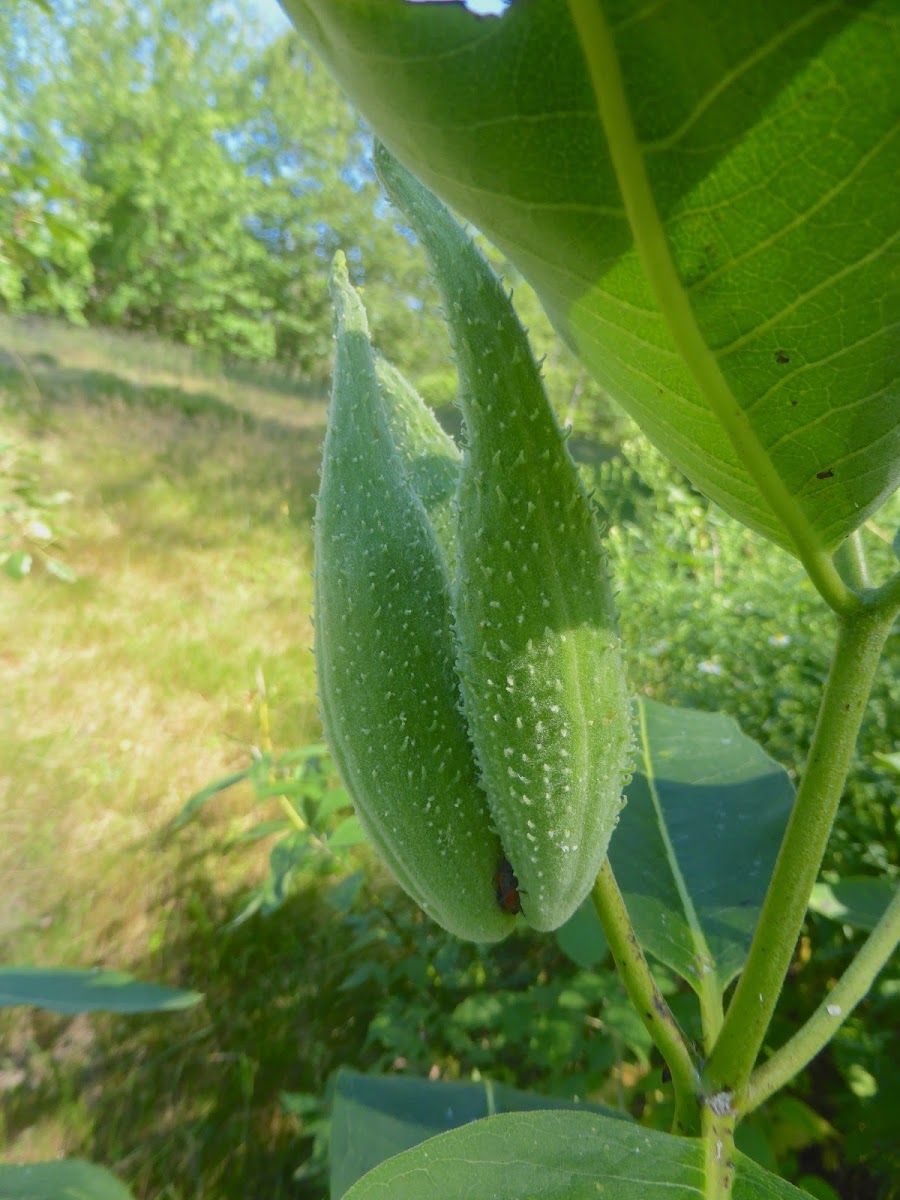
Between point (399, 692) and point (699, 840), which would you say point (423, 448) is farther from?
point (699, 840)

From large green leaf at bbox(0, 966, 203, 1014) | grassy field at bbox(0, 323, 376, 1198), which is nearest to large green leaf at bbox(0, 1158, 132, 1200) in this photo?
large green leaf at bbox(0, 966, 203, 1014)

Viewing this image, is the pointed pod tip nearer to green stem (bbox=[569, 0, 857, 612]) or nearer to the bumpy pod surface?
the bumpy pod surface

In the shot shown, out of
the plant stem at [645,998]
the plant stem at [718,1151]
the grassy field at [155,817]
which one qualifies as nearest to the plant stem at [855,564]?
the plant stem at [645,998]

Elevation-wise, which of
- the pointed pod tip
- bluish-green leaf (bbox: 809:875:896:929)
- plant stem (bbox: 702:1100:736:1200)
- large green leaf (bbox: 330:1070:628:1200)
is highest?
the pointed pod tip

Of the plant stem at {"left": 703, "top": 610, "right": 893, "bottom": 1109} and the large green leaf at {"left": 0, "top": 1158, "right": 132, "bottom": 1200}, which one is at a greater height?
the plant stem at {"left": 703, "top": 610, "right": 893, "bottom": 1109}

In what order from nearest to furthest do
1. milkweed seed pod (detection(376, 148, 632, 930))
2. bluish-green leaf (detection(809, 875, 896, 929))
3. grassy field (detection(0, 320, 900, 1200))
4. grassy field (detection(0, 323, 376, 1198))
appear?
1. milkweed seed pod (detection(376, 148, 632, 930))
2. bluish-green leaf (detection(809, 875, 896, 929))
3. grassy field (detection(0, 320, 900, 1200))
4. grassy field (detection(0, 323, 376, 1198))

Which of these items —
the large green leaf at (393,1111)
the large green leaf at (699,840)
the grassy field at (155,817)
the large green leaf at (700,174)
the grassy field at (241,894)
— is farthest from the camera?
the grassy field at (155,817)

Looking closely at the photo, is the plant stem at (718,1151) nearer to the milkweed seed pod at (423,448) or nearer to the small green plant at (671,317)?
the small green plant at (671,317)

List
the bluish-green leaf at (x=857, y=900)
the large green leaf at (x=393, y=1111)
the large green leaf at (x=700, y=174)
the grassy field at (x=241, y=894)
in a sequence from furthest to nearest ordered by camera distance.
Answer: the grassy field at (x=241, y=894)
the bluish-green leaf at (x=857, y=900)
the large green leaf at (x=393, y=1111)
the large green leaf at (x=700, y=174)
